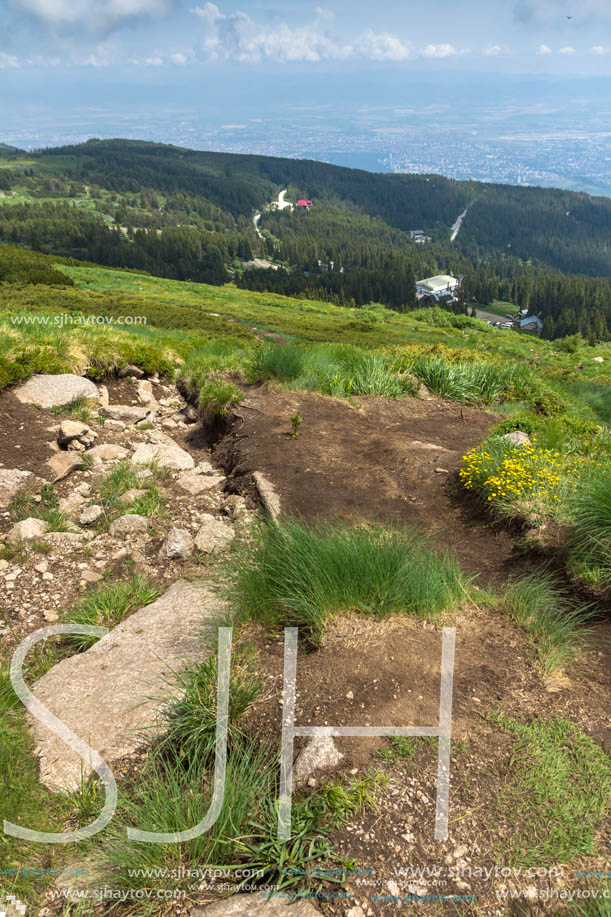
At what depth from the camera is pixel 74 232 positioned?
14438 centimetres

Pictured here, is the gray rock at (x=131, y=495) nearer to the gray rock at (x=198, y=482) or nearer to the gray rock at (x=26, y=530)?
the gray rock at (x=198, y=482)

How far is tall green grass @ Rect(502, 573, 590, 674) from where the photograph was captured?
378cm

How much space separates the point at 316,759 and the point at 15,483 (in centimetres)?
615

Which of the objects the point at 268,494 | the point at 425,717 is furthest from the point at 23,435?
the point at 425,717

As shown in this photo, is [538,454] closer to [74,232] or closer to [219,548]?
[219,548]

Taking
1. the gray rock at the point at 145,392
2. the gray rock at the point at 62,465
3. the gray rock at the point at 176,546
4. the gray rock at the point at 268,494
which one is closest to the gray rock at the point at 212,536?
the gray rock at the point at 176,546

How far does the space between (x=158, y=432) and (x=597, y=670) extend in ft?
27.0

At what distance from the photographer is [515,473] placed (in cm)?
634

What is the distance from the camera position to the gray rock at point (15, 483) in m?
7.09

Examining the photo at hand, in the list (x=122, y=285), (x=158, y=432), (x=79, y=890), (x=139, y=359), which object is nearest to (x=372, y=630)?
(x=79, y=890)

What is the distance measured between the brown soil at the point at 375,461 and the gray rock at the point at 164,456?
632mm

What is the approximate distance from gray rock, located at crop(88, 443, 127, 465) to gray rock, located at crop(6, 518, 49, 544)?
184 cm

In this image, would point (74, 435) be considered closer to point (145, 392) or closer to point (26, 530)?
point (26, 530)

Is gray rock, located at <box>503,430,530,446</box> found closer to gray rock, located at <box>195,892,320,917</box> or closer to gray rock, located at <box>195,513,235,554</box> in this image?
gray rock, located at <box>195,513,235,554</box>
